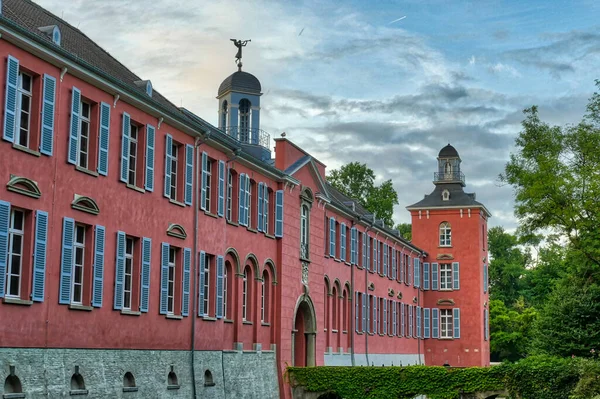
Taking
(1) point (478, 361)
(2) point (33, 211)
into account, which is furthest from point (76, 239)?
(1) point (478, 361)

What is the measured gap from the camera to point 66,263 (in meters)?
20.9

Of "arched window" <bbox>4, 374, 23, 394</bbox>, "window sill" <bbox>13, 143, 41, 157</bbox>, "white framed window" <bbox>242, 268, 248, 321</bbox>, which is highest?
"window sill" <bbox>13, 143, 41, 157</bbox>

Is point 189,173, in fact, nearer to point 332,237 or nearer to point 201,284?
point 201,284

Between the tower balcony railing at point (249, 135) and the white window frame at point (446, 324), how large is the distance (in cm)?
3054

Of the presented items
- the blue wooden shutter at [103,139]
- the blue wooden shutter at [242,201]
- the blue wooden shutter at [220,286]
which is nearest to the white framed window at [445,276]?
the blue wooden shutter at [242,201]

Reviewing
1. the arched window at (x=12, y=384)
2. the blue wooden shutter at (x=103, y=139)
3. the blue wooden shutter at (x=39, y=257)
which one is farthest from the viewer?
the blue wooden shutter at (x=103, y=139)

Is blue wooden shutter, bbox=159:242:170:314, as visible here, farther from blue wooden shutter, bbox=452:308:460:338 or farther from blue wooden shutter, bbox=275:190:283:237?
blue wooden shutter, bbox=452:308:460:338

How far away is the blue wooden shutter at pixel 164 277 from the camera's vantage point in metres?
25.8

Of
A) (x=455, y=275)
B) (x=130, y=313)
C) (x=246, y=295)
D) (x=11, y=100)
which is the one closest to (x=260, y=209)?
(x=246, y=295)

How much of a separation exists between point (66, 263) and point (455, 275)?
47807mm

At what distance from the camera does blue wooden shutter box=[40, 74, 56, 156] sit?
795 inches

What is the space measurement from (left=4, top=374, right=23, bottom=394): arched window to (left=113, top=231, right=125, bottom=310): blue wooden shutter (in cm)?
465

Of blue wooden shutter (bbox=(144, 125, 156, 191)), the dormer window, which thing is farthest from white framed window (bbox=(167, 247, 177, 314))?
the dormer window

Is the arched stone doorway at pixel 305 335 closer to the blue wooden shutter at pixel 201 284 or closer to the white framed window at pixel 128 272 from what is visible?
the blue wooden shutter at pixel 201 284
